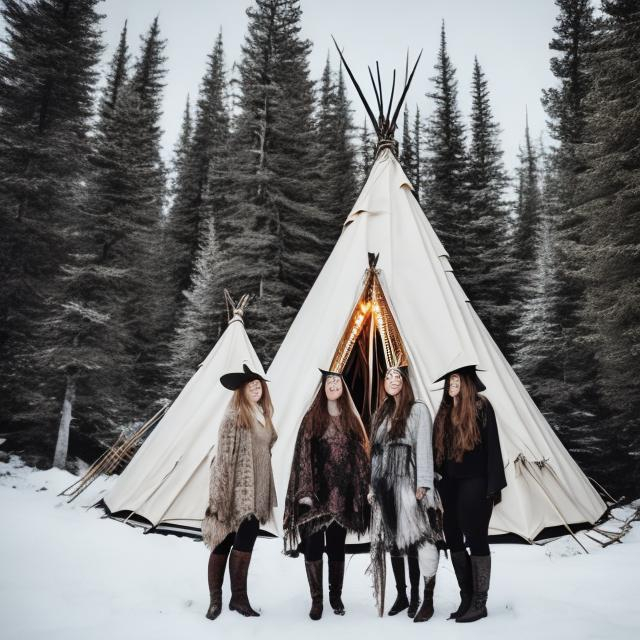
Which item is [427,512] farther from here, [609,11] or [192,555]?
[609,11]

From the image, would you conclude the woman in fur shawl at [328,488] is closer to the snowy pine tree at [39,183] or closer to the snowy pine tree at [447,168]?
the snowy pine tree at [39,183]

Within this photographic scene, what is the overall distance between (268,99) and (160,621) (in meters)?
14.3

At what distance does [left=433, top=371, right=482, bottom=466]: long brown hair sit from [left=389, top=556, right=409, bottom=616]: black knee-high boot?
74 cm

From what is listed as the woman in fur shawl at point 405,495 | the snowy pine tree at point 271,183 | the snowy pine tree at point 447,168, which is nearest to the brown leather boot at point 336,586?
the woman in fur shawl at point 405,495

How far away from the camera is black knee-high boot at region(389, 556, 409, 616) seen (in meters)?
3.02

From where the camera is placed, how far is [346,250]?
6.04 meters

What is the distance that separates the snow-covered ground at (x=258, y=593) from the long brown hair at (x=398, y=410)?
1186 millimetres

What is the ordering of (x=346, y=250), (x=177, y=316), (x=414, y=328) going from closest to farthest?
1. (x=414, y=328)
2. (x=346, y=250)
3. (x=177, y=316)

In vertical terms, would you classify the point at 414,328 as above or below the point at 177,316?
below

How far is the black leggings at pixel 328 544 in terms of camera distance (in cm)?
300

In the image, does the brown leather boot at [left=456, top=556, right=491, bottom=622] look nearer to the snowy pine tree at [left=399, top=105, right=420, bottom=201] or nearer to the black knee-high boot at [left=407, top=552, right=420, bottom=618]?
the black knee-high boot at [left=407, top=552, right=420, bottom=618]

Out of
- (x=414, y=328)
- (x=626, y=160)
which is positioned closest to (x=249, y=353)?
(x=414, y=328)

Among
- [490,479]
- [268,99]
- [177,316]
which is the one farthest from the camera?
[177,316]

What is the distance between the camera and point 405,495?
2.99 meters
